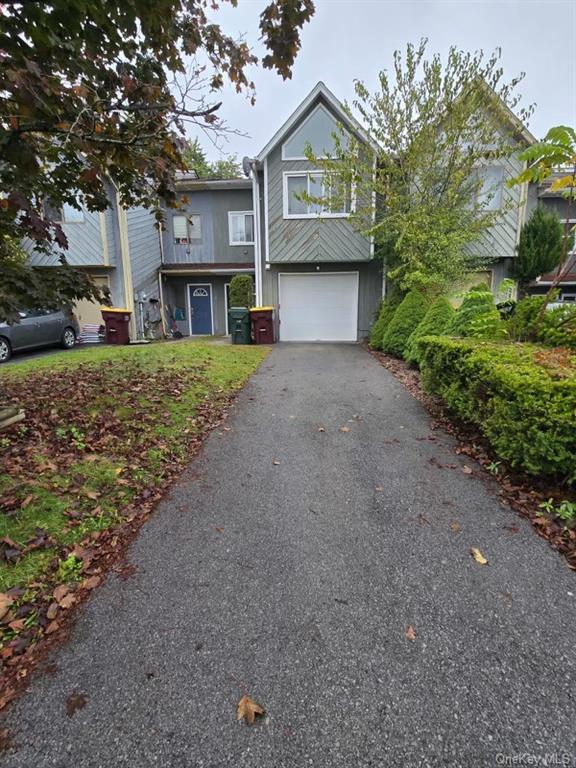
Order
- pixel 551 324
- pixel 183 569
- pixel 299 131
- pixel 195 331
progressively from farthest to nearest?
1. pixel 195 331
2. pixel 299 131
3. pixel 551 324
4. pixel 183 569

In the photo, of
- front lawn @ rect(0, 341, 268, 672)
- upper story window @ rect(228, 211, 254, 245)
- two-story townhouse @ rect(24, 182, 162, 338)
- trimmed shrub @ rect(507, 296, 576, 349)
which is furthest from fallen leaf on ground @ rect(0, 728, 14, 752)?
upper story window @ rect(228, 211, 254, 245)

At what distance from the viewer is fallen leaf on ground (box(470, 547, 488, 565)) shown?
2475mm

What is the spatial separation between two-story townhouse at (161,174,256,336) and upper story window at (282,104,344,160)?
9.88 feet

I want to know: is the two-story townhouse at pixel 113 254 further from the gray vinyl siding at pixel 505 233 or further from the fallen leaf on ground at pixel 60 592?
the fallen leaf on ground at pixel 60 592

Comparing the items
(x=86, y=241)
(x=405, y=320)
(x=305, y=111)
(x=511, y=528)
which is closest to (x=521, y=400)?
(x=511, y=528)

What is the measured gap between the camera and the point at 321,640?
1911 millimetres

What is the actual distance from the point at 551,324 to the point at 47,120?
5.94m

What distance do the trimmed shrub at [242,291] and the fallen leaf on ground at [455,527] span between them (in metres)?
11.2

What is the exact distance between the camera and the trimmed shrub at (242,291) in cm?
1313

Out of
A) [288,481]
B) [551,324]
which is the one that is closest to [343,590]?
[288,481]

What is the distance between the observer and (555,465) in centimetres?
303

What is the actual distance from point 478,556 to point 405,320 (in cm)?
750

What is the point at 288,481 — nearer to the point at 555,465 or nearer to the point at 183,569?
the point at 183,569
